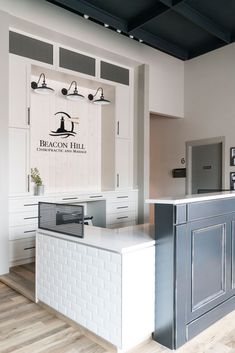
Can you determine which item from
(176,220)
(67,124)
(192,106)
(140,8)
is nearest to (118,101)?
(67,124)

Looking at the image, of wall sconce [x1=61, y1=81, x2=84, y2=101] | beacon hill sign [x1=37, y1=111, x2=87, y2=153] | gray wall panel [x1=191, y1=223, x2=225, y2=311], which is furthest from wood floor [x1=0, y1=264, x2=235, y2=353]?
wall sconce [x1=61, y1=81, x2=84, y2=101]

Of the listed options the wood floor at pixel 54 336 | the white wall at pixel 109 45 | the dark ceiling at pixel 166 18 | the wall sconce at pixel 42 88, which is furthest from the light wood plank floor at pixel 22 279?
the dark ceiling at pixel 166 18

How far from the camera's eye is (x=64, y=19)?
4574 mm

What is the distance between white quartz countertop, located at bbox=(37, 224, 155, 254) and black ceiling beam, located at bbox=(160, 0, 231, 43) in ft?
11.3

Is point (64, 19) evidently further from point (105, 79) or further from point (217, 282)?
point (217, 282)

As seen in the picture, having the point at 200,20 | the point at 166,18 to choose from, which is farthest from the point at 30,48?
the point at 200,20

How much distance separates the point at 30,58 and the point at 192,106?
386cm

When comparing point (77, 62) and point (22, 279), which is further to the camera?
point (77, 62)

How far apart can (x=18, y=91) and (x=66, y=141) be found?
123 centimetres

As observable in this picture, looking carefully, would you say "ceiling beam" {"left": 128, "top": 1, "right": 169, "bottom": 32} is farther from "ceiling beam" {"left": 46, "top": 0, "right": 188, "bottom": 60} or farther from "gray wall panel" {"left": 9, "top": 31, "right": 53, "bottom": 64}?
"gray wall panel" {"left": 9, "top": 31, "right": 53, "bottom": 64}

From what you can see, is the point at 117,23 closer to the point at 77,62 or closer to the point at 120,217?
the point at 77,62

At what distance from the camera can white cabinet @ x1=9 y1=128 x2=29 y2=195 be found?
4039mm

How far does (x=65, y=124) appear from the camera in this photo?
5.05 m

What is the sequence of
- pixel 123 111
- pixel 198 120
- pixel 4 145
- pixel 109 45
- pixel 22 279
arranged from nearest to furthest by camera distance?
pixel 22 279
pixel 4 145
pixel 109 45
pixel 123 111
pixel 198 120
